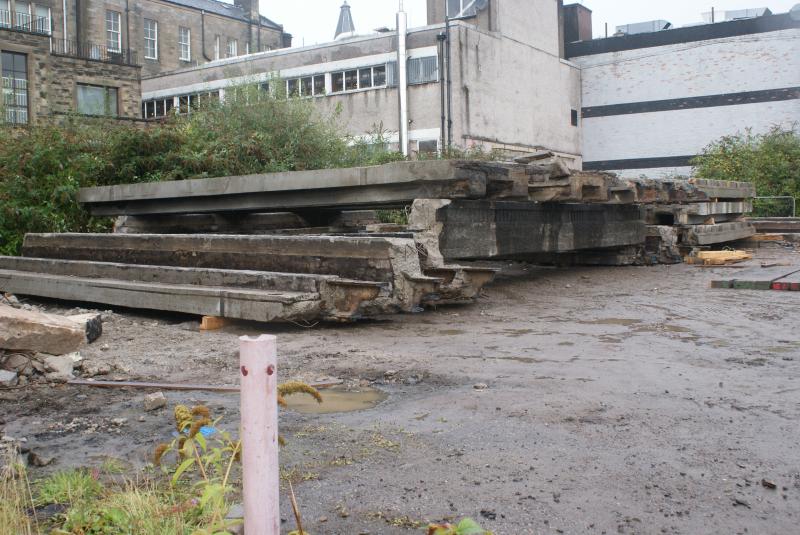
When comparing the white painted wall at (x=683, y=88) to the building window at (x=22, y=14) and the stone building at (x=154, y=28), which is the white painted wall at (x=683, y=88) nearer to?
the stone building at (x=154, y=28)

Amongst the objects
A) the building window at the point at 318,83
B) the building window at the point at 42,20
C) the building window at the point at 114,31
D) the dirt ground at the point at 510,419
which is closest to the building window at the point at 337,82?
the building window at the point at 318,83

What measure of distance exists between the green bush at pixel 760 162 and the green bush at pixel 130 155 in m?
18.2

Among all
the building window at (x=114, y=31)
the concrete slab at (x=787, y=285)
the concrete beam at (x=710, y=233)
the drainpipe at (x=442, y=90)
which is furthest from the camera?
the building window at (x=114, y=31)

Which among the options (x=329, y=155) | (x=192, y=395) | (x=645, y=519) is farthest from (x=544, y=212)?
(x=645, y=519)

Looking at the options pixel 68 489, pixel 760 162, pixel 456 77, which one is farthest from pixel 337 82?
pixel 68 489

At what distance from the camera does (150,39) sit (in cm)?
4422

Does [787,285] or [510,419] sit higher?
[787,285]

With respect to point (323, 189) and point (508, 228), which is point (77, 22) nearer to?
point (323, 189)

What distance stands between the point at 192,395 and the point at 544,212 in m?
6.39

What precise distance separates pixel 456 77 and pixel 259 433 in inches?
1123

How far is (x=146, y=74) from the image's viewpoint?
43.3m

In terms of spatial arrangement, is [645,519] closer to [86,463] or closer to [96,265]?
[86,463]

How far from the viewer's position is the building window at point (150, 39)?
43906mm

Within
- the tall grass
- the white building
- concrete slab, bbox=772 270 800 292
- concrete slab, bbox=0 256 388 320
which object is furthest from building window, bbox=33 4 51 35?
the tall grass
